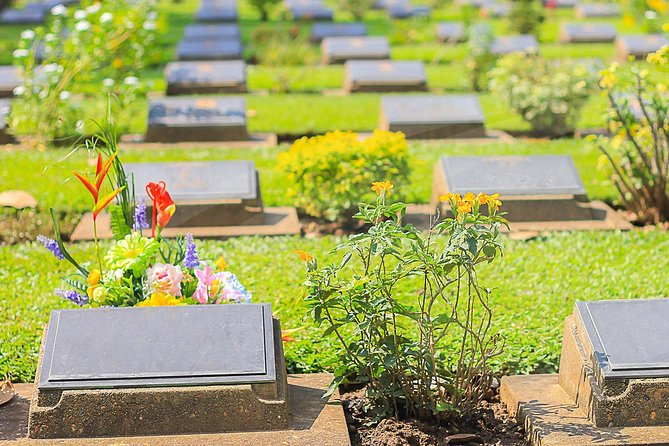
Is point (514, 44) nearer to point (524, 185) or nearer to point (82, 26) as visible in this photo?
point (82, 26)

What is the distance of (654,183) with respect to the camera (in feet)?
22.1

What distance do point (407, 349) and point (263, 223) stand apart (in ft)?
9.67

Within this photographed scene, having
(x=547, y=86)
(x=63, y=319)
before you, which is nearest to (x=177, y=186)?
(x=63, y=319)

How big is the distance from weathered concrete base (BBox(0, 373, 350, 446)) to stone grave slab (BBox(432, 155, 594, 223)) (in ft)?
9.60

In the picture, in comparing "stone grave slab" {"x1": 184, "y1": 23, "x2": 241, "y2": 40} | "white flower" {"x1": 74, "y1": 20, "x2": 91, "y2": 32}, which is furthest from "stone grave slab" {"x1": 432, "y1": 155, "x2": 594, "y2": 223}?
"stone grave slab" {"x1": 184, "y1": 23, "x2": 241, "y2": 40}

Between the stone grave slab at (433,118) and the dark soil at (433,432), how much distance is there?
5417mm

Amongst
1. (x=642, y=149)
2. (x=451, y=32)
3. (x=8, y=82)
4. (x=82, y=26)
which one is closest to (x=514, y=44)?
(x=451, y=32)

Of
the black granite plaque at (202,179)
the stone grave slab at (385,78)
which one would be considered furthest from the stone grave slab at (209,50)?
the black granite plaque at (202,179)

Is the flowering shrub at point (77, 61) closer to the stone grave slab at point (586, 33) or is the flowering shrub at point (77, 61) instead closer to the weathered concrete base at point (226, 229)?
the weathered concrete base at point (226, 229)

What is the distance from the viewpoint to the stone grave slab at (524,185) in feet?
22.1

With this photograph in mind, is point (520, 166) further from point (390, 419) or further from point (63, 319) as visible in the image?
point (63, 319)

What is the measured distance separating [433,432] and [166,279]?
3.95 ft

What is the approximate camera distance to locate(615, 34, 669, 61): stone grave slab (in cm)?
1433

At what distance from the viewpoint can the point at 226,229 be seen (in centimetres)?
655
